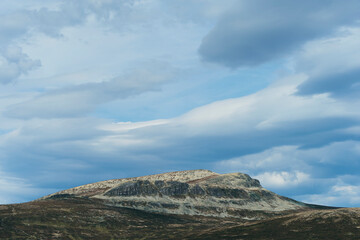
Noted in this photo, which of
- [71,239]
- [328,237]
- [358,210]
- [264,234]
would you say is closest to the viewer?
[328,237]

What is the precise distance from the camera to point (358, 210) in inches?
7259

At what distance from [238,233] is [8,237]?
336 ft

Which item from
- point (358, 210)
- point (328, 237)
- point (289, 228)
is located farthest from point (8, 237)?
point (358, 210)

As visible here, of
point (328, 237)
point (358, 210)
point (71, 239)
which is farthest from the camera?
point (71, 239)

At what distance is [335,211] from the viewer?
607ft

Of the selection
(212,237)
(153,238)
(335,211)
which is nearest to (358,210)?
(335,211)

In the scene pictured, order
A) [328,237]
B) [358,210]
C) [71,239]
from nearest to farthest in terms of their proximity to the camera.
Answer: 1. [328,237]
2. [358,210]
3. [71,239]

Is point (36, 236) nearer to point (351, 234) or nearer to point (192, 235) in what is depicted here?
point (192, 235)

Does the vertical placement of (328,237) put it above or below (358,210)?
below

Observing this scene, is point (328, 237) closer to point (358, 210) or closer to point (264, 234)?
point (264, 234)

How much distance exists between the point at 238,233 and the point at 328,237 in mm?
39398

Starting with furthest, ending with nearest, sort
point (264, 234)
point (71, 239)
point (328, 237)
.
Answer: point (71, 239), point (264, 234), point (328, 237)

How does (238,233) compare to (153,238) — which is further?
(153,238)

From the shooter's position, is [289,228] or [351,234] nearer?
[351,234]
